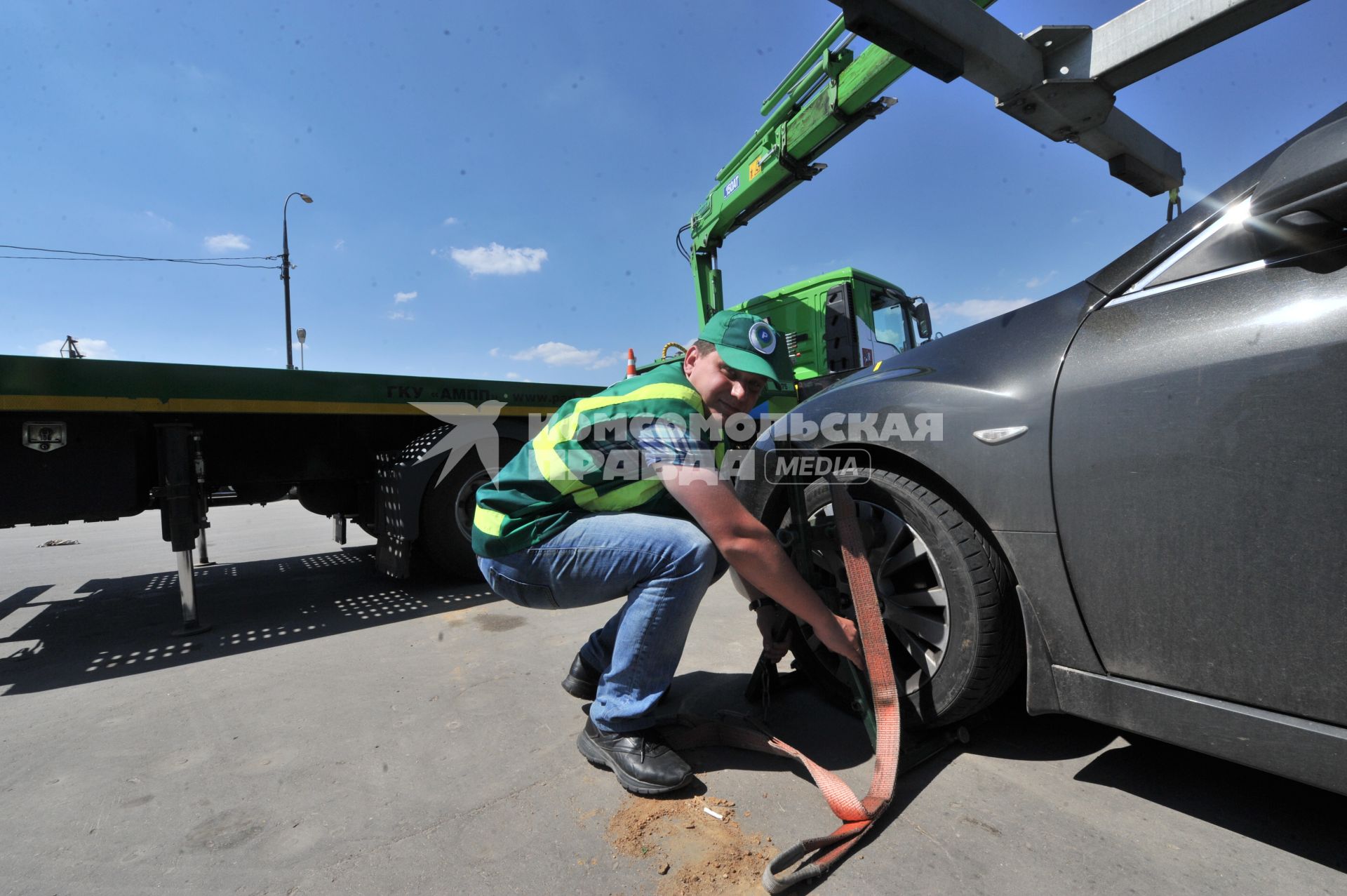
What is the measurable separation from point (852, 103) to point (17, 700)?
20.4 feet

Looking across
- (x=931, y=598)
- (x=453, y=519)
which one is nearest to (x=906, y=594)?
(x=931, y=598)

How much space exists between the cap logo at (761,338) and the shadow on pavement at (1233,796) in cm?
138

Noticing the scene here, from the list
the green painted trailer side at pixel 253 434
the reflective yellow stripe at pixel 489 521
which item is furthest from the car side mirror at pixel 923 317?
the reflective yellow stripe at pixel 489 521

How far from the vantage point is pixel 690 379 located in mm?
1783

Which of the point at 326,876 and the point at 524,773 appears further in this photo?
the point at 524,773

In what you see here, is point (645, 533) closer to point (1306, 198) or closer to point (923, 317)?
point (1306, 198)

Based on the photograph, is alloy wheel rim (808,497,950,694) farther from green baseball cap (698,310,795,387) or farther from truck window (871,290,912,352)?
truck window (871,290,912,352)

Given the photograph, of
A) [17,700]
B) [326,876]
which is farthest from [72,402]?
[326,876]

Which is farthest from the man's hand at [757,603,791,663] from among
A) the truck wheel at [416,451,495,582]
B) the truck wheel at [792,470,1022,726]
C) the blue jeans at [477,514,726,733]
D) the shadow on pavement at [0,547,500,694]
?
the truck wheel at [416,451,495,582]

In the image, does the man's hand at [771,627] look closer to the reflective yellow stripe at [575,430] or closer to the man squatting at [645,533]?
the man squatting at [645,533]

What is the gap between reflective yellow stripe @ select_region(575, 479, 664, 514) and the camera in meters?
1.79

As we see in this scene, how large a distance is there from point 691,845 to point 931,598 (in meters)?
0.87

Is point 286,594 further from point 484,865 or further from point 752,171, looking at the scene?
point 752,171

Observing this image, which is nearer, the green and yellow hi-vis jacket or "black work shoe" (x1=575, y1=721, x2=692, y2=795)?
"black work shoe" (x1=575, y1=721, x2=692, y2=795)
